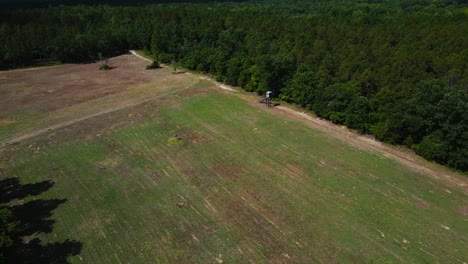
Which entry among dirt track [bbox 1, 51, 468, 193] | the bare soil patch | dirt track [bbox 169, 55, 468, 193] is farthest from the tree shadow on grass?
dirt track [bbox 169, 55, 468, 193]

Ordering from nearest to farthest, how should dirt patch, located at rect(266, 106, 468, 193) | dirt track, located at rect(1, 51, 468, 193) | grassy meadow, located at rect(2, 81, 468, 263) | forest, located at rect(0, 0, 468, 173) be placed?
1. grassy meadow, located at rect(2, 81, 468, 263)
2. dirt patch, located at rect(266, 106, 468, 193)
3. dirt track, located at rect(1, 51, 468, 193)
4. forest, located at rect(0, 0, 468, 173)

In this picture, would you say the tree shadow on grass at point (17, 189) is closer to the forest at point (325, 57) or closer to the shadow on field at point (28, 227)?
the shadow on field at point (28, 227)

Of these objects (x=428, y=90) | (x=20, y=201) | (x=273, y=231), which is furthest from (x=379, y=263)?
(x=20, y=201)

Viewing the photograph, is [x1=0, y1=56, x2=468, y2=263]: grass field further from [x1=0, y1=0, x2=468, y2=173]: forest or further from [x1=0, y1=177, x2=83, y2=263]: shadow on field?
[x1=0, y1=0, x2=468, y2=173]: forest

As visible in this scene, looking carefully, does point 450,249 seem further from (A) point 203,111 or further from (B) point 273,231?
(A) point 203,111

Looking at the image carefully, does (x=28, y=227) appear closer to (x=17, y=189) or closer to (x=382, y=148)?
(x=17, y=189)

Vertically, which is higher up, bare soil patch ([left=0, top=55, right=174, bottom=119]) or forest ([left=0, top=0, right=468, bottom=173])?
forest ([left=0, top=0, right=468, bottom=173])
